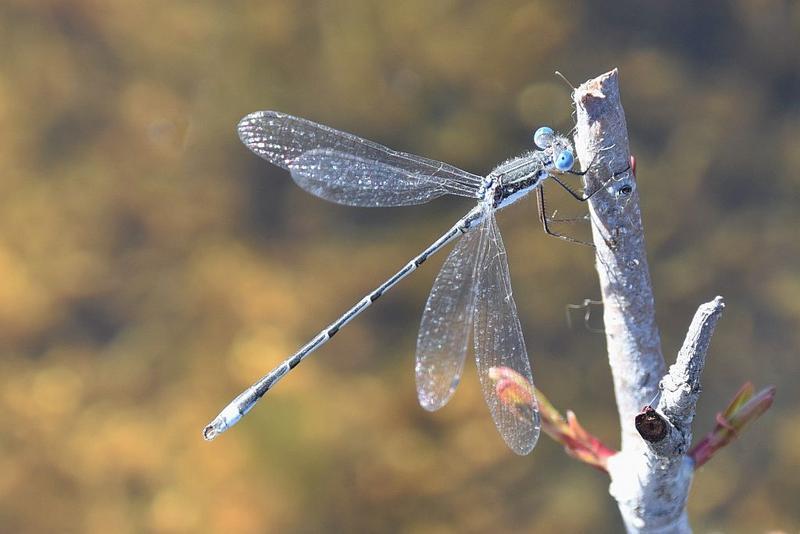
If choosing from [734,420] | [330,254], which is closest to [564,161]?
[734,420]

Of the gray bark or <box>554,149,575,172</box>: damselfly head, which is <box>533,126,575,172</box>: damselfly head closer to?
<box>554,149,575,172</box>: damselfly head

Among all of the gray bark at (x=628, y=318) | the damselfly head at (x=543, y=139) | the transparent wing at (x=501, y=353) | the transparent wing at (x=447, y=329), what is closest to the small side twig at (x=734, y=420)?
the gray bark at (x=628, y=318)

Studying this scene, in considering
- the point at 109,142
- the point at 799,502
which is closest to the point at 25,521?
the point at 109,142

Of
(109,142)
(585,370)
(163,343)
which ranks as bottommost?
(585,370)

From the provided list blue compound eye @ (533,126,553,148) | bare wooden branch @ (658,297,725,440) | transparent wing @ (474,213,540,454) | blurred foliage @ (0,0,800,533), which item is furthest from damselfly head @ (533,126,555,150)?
bare wooden branch @ (658,297,725,440)

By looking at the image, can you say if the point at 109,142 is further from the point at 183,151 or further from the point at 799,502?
the point at 799,502

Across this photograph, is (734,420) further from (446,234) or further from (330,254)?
(330,254)

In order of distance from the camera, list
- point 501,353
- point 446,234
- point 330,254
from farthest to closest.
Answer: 1. point 330,254
2. point 446,234
3. point 501,353

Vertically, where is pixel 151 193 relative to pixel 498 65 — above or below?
above
